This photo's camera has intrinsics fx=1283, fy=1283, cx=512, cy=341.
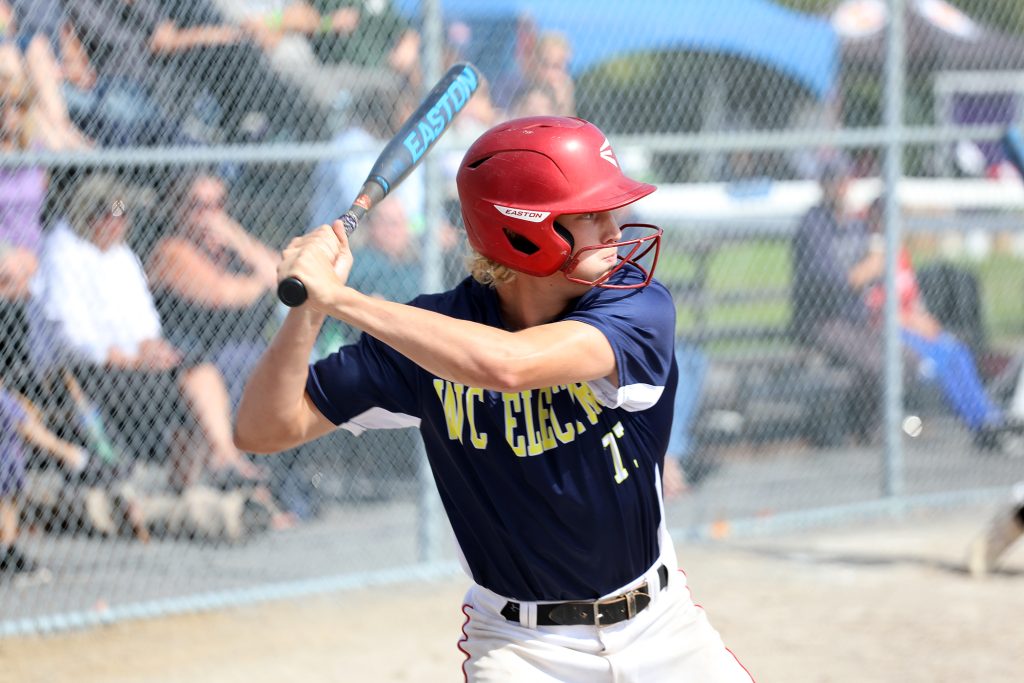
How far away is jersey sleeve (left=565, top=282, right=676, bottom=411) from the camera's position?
8.48ft

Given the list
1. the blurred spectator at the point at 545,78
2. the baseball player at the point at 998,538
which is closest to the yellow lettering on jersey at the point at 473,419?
the baseball player at the point at 998,538

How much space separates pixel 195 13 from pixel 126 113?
0.53 metres

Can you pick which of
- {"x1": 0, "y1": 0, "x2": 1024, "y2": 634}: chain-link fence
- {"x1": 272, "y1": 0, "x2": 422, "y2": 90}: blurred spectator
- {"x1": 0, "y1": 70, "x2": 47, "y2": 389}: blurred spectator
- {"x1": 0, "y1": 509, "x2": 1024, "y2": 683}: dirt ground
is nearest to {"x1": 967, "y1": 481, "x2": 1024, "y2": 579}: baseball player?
{"x1": 0, "y1": 509, "x2": 1024, "y2": 683}: dirt ground

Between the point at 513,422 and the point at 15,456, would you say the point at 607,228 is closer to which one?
the point at 513,422

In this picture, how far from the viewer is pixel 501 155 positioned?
2.69 metres

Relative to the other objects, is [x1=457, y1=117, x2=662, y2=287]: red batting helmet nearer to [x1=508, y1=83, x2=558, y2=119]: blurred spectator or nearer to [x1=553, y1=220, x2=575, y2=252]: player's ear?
[x1=553, y1=220, x2=575, y2=252]: player's ear

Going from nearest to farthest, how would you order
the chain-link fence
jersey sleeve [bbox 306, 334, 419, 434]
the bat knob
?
the bat knob
jersey sleeve [bbox 306, 334, 419, 434]
the chain-link fence

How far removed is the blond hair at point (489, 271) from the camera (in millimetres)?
2793

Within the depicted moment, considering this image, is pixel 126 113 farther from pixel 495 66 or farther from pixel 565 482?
pixel 565 482

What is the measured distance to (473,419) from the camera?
2734 millimetres

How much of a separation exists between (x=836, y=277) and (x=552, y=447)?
5.29 meters

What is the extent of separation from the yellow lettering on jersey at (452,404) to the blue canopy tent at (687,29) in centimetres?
351

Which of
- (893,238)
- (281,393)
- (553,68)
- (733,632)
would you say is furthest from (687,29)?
(281,393)

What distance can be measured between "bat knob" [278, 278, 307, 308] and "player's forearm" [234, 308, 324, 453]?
0.92ft
